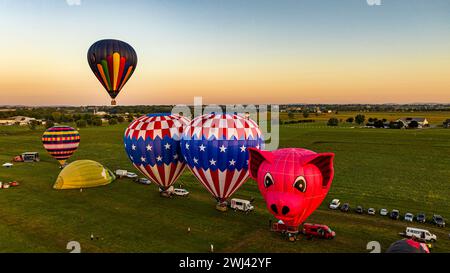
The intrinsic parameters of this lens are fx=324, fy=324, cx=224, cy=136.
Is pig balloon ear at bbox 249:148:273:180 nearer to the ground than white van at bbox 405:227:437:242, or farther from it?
farther from it

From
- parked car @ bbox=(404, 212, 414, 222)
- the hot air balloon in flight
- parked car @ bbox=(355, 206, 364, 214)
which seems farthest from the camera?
the hot air balloon in flight

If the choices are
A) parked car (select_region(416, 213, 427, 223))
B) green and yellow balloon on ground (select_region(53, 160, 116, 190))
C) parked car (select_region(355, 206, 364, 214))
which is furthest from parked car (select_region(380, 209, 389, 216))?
green and yellow balloon on ground (select_region(53, 160, 116, 190))

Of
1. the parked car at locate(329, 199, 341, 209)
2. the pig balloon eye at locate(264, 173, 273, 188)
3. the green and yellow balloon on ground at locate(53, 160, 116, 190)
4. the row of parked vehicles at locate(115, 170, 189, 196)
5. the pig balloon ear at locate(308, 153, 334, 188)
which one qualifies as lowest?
the parked car at locate(329, 199, 341, 209)

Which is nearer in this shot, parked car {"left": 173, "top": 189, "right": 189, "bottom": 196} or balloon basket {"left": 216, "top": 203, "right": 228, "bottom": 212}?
balloon basket {"left": 216, "top": 203, "right": 228, "bottom": 212}

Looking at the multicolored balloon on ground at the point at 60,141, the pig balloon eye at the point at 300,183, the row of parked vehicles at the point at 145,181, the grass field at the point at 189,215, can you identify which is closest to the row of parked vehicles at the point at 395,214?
the grass field at the point at 189,215

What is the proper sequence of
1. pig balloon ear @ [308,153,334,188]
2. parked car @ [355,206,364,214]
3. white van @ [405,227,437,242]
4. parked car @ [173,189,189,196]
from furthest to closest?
1. parked car @ [173,189,189,196]
2. parked car @ [355,206,364,214]
3. white van @ [405,227,437,242]
4. pig balloon ear @ [308,153,334,188]

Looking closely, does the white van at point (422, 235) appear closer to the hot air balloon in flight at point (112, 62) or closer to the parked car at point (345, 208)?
the parked car at point (345, 208)

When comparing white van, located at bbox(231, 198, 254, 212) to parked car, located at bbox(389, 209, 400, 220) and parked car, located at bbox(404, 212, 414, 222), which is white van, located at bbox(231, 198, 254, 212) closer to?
parked car, located at bbox(389, 209, 400, 220)
